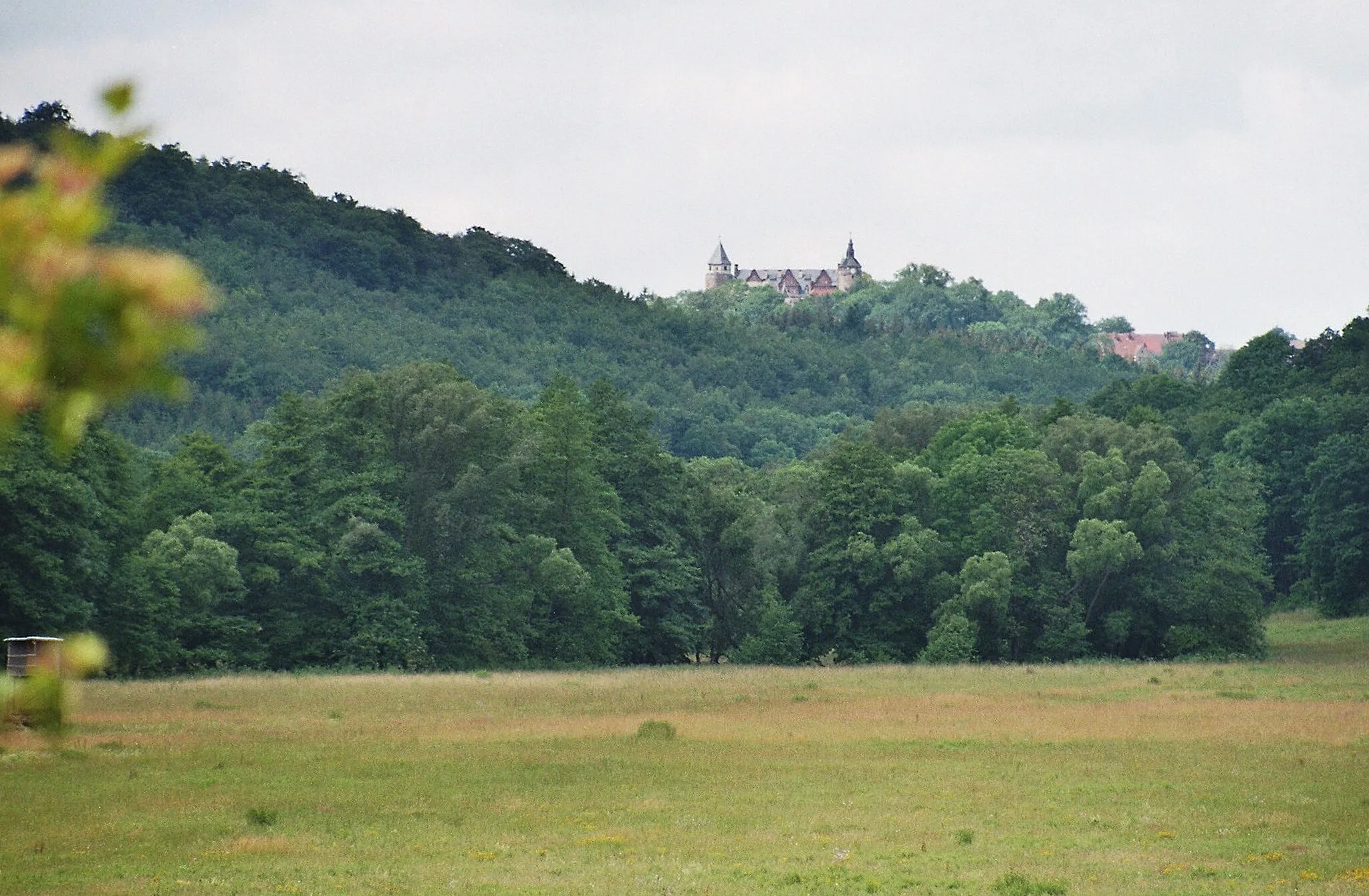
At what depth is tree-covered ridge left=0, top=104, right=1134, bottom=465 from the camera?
14688 centimetres

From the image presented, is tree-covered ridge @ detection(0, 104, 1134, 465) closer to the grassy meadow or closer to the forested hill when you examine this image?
the forested hill

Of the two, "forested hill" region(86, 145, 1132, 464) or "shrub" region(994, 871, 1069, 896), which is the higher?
"forested hill" region(86, 145, 1132, 464)

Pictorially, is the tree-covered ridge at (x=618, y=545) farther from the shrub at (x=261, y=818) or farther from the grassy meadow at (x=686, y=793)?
the shrub at (x=261, y=818)

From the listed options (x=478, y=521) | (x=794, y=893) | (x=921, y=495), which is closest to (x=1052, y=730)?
(x=794, y=893)

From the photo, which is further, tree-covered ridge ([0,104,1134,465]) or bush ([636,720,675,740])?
tree-covered ridge ([0,104,1134,465])

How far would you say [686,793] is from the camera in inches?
1039

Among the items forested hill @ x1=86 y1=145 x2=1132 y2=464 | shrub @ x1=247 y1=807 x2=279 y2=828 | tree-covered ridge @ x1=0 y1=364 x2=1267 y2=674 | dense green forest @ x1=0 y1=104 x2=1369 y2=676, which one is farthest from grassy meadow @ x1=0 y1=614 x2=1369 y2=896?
forested hill @ x1=86 y1=145 x2=1132 y2=464

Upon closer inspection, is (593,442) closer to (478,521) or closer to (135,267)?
(478,521)

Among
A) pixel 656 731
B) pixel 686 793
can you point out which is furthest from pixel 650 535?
pixel 686 793

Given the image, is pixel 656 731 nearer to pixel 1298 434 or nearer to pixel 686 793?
pixel 686 793

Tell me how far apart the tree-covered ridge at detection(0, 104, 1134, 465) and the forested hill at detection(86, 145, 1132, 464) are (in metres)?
0.26

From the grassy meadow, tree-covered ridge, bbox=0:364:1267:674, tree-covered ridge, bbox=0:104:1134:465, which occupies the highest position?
tree-covered ridge, bbox=0:104:1134:465

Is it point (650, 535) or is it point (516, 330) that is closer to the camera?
point (650, 535)

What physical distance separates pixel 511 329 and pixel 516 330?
49cm
